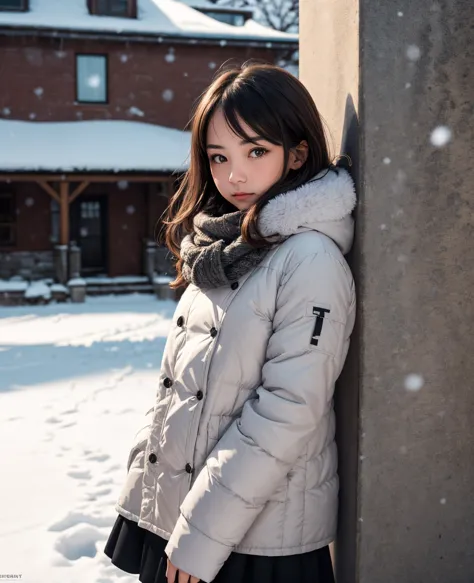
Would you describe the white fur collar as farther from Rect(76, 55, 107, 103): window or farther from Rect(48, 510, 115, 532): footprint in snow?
Rect(76, 55, 107, 103): window

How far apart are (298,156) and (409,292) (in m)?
0.51

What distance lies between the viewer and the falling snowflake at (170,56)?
16.7m

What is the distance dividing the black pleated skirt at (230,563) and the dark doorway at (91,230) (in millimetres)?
15290

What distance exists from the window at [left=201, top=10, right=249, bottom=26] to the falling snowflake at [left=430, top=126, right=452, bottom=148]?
59.9 feet

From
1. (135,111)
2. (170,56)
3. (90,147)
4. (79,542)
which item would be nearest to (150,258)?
(90,147)

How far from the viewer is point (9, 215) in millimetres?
16250

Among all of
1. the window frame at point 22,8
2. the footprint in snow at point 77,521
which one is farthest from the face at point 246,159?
the window frame at point 22,8

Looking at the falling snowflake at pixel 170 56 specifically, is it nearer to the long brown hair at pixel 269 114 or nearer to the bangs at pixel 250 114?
the long brown hair at pixel 269 114

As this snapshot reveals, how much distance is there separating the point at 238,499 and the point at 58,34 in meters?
15.6

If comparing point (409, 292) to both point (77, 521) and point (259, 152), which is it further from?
point (77, 521)

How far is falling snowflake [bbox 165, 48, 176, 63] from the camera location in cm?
1666

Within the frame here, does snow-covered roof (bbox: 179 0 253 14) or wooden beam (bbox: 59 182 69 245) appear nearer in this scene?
wooden beam (bbox: 59 182 69 245)

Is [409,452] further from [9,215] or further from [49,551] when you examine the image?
[9,215]

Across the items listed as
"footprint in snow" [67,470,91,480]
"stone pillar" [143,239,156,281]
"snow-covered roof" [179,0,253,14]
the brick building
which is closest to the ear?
"footprint in snow" [67,470,91,480]
